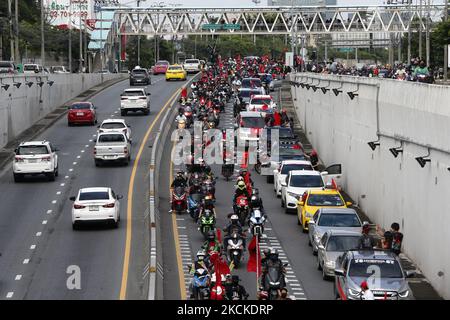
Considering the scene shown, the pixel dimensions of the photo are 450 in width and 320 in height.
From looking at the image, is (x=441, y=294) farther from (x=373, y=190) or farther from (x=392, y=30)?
(x=392, y=30)

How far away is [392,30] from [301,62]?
3166 cm

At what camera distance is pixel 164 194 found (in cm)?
4859

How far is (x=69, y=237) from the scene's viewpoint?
39.1 metres

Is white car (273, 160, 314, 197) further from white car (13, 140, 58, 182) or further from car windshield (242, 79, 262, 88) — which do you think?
car windshield (242, 79, 262, 88)

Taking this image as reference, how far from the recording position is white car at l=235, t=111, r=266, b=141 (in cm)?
6191

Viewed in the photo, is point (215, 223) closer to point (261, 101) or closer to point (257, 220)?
point (257, 220)

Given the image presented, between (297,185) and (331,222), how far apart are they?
8719 mm

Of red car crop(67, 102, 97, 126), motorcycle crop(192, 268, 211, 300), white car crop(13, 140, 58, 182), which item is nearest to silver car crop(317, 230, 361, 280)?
motorcycle crop(192, 268, 211, 300)

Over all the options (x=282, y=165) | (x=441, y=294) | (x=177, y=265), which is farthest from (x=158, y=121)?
(x=441, y=294)

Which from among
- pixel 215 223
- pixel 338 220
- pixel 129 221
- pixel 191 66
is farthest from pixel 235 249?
pixel 191 66

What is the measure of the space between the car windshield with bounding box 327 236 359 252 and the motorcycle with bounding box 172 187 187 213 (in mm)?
11707

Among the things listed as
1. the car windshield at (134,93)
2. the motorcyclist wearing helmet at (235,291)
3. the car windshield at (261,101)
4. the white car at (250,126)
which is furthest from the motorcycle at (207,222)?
the car windshield at (261,101)

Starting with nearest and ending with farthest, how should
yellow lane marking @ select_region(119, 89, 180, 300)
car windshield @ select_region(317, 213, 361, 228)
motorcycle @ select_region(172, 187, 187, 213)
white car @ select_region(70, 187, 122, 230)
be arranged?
yellow lane marking @ select_region(119, 89, 180, 300) < car windshield @ select_region(317, 213, 361, 228) < white car @ select_region(70, 187, 122, 230) < motorcycle @ select_region(172, 187, 187, 213)
